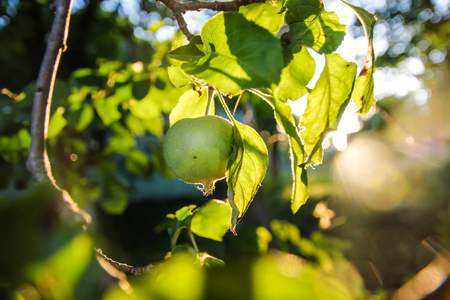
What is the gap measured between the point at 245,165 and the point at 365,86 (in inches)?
12.6

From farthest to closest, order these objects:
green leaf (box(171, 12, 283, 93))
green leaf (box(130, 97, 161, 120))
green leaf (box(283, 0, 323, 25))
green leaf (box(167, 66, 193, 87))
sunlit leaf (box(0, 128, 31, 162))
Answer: green leaf (box(130, 97, 161, 120)) → sunlit leaf (box(0, 128, 31, 162)) → green leaf (box(167, 66, 193, 87)) → green leaf (box(283, 0, 323, 25)) → green leaf (box(171, 12, 283, 93))

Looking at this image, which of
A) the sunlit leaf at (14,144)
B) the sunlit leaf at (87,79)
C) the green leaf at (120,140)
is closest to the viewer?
the sunlit leaf at (14,144)

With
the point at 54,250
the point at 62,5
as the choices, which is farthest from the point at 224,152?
the point at 62,5

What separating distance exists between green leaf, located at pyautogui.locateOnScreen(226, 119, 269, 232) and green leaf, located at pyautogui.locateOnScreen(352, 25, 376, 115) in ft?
0.77

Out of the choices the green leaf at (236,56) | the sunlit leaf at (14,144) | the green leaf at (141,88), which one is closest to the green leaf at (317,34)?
the green leaf at (236,56)

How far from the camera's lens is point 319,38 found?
27.8 inches

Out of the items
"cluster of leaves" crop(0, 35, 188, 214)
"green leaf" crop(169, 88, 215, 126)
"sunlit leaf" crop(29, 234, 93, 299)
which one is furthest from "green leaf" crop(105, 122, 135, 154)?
"sunlit leaf" crop(29, 234, 93, 299)

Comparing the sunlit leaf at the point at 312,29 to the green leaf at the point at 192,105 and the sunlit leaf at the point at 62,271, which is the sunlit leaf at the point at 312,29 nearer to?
the green leaf at the point at 192,105

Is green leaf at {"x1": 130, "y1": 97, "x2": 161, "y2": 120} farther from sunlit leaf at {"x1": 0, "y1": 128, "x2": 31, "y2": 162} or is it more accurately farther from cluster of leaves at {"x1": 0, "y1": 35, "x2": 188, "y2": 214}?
sunlit leaf at {"x1": 0, "y1": 128, "x2": 31, "y2": 162}

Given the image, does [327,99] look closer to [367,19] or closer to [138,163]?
[367,19]

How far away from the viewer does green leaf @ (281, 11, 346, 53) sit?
70cm

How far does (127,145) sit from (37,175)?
1257 mm

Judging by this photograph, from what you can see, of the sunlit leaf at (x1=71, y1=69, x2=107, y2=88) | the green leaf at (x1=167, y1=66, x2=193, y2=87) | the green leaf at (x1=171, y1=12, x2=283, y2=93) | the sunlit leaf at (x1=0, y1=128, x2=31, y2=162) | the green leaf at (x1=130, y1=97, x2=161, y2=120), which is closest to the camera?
the green leaf at (x1=171, y1=12, x2=283, y2=93)

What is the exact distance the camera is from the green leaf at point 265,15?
0.64m
